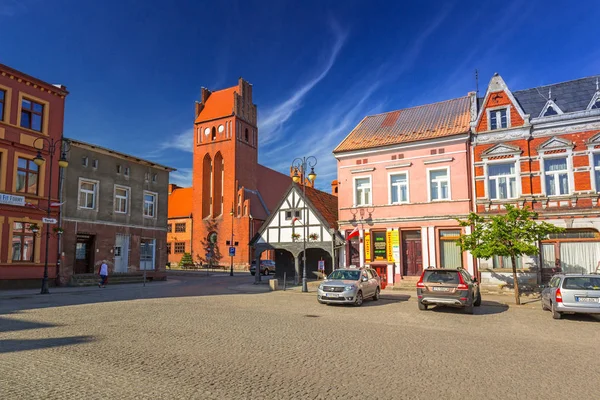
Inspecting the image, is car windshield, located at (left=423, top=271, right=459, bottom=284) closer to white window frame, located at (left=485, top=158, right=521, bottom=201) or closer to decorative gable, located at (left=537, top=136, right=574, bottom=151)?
white window frame, located at (left=485, top=158, right=521, bottom=201)

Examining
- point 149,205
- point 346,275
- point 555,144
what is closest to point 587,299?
point 346,275

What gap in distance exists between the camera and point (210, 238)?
2279 inches

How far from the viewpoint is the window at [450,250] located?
23344 millimetres

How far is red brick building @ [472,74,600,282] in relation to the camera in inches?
810

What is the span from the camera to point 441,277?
1547cm

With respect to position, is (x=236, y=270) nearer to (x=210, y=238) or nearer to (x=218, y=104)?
(x=210, y=238)

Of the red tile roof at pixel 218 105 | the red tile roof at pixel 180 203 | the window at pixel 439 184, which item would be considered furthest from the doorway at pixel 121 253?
the red tile roof at pixel 218 105

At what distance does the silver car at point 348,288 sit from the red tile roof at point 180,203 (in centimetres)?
4696

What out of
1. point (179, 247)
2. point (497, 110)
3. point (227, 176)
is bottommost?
point (179, 247)

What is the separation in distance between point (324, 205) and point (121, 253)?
15.5 meters

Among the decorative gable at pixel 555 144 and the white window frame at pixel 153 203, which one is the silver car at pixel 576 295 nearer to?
the decorative gable at pixel 555 144

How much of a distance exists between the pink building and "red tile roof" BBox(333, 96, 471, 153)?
0.21 feet

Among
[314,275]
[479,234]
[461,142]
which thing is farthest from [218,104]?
[479,234]

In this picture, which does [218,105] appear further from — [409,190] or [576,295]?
[576,295]
